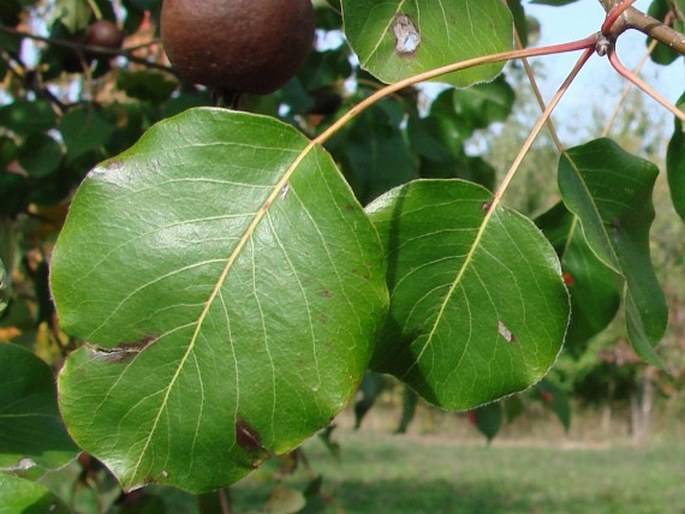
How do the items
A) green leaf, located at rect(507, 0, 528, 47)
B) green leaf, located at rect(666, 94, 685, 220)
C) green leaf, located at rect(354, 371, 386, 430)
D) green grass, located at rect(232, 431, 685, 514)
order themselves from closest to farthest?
green leaf, located at rect(666, 94, 685, 220) < green leaf, located at rect(507, 0, 528, 47) < green leaf, located at rect(354, 371, 386, 430) < green grass, located at rect(232, 431, 685, 514)

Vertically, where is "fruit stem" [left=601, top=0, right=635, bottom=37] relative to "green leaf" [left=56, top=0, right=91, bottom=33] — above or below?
above

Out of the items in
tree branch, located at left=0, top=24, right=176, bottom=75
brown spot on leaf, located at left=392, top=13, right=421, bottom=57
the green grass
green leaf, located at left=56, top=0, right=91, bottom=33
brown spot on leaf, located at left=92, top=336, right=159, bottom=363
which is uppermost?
brown spot on leaf, located at left=392, top=13, right=421, bottom=57

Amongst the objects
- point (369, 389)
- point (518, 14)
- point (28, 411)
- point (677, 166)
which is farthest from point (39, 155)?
point (677, 166)

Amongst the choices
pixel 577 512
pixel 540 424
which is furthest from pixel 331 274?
pixel 540 424

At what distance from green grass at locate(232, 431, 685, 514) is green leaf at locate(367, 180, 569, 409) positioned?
22.1 feet

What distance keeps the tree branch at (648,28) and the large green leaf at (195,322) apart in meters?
0.30

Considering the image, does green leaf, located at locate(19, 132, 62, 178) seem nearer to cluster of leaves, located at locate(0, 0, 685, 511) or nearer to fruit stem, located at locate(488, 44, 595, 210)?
cluster of leaves, located at locate(0, 0, 685, 511)

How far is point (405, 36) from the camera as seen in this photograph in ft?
3.39

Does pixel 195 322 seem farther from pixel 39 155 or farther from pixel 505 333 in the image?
pixel 39 155

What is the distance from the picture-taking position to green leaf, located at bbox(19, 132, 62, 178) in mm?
2447

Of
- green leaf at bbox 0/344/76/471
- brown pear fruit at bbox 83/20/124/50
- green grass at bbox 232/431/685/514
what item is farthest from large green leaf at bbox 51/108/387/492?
green grass at bbox 232/431/685/514

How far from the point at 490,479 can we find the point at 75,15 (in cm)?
1066

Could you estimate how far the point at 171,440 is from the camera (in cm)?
88

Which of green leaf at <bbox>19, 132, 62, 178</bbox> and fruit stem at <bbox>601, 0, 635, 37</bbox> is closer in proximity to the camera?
fruit stem at <bbox>601, 0, 635, 37</bbox>
